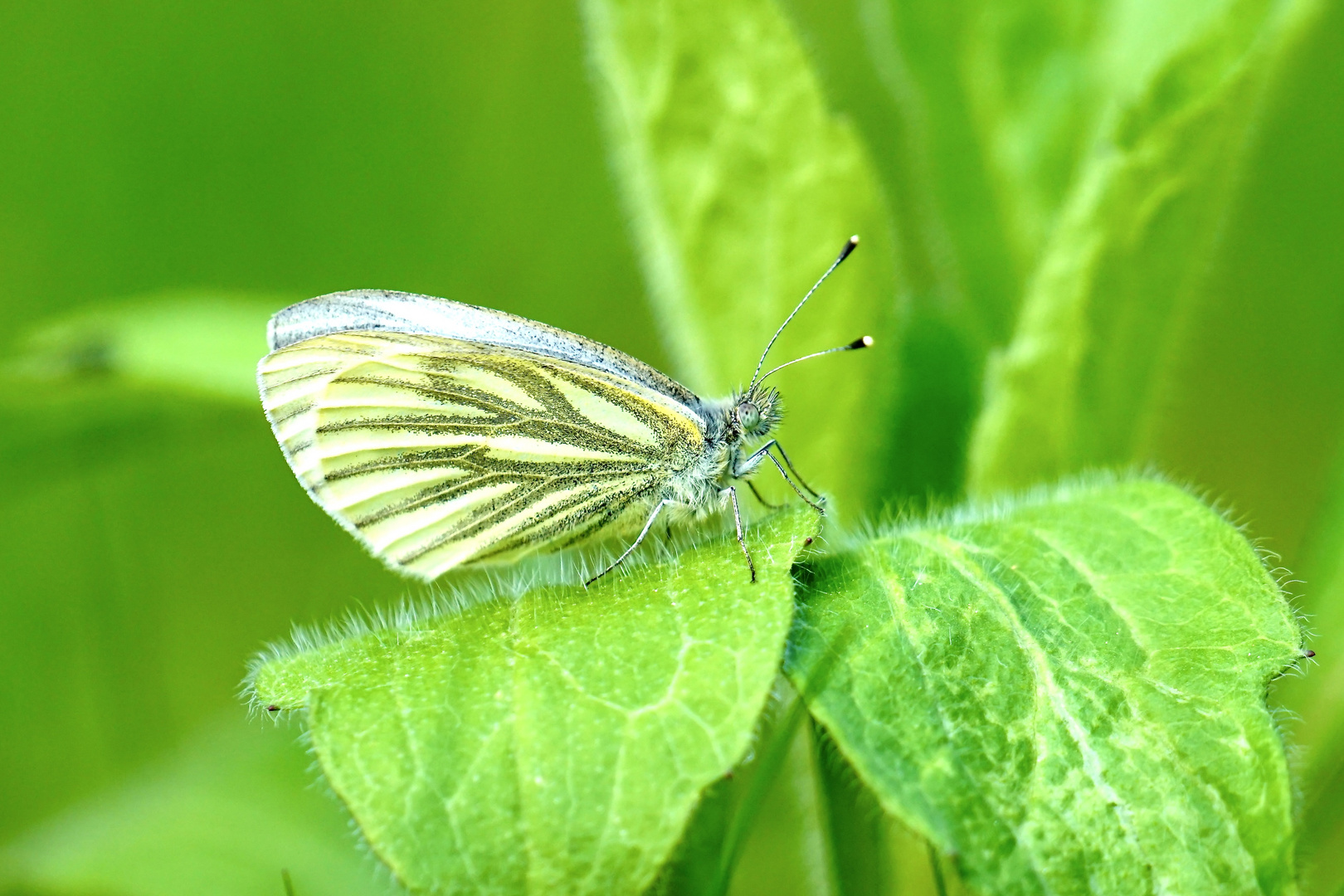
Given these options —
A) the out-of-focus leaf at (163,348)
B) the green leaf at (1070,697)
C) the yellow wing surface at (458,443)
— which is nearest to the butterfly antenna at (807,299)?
the yellow wing surface at (458,443)

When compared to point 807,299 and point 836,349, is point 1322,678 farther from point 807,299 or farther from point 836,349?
point 807,299

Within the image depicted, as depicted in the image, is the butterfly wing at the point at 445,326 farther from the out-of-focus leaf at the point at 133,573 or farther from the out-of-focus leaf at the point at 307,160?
the out-of-focus leaf at the point at 307,160

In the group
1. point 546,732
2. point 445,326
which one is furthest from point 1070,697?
point 445,326

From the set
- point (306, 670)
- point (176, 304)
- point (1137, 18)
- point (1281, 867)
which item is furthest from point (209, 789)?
point (1137, 18)

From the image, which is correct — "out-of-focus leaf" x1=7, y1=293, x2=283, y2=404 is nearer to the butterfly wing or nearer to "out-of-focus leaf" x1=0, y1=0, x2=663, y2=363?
the butterfly wing

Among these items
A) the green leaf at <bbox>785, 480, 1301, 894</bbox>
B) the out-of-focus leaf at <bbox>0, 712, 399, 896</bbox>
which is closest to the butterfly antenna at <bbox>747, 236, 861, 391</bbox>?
the green leaf at <bbox>785, 480, 1301, 894</bbox>

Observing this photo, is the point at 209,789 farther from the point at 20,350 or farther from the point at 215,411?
the point at 20,350
